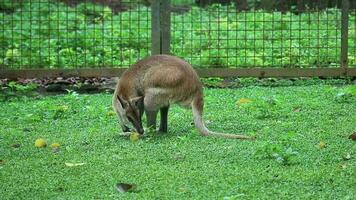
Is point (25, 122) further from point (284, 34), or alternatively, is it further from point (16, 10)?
Answer: point (16, 10)

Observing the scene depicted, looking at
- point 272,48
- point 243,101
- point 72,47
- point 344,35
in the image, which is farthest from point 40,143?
point 72,47

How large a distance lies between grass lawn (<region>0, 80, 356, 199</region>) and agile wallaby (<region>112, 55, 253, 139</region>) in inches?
6.8

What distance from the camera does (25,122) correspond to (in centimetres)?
835

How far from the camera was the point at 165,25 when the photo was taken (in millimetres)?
10250

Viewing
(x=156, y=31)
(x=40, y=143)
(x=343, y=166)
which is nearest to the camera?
(x=343, y=166)

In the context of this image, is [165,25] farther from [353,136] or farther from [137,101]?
[353,136]

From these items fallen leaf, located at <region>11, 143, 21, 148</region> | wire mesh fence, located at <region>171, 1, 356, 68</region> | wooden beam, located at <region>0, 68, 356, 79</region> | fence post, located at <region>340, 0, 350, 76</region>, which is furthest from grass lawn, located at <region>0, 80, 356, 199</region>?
wire mesh fence, located at <region>171, 1, 356, 68</region>

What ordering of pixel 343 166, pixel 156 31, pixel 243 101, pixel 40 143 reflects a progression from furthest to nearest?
pixel 156 31
pixel 243 101
pixel 40 143
pixel 343 166

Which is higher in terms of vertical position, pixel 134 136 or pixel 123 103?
pixel 123 103

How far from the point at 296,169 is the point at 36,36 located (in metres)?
8.37

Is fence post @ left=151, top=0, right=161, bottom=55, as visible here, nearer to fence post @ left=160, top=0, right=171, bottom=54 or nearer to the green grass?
fence post @ left=160, top=0, right=171, bottom=54

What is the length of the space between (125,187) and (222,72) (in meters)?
5.11

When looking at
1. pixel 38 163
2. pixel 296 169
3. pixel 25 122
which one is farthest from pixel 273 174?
pixel 25 122

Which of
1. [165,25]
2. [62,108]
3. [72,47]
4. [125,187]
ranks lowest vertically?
[125,187]
